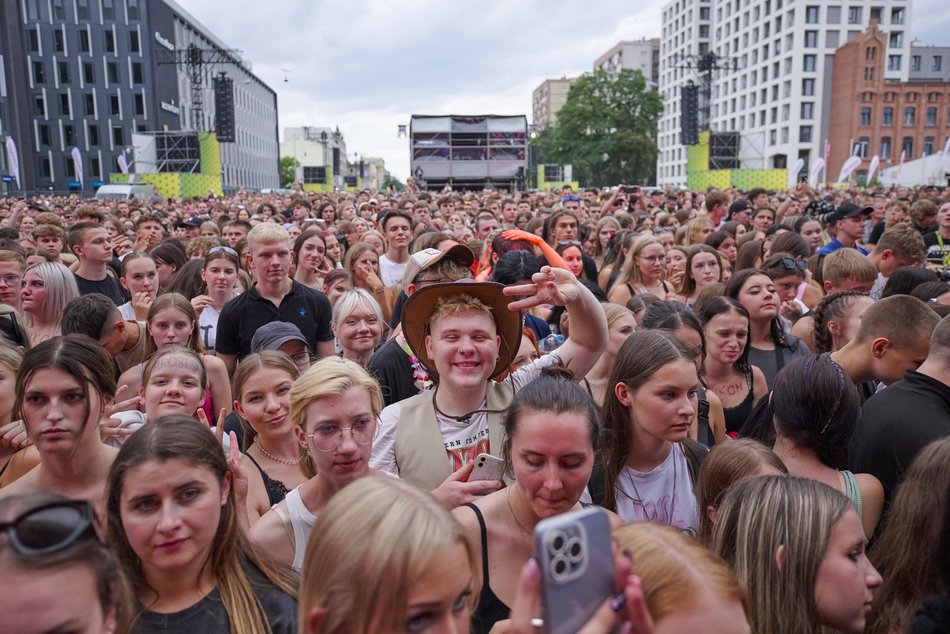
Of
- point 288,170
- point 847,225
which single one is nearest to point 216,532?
point 847,225

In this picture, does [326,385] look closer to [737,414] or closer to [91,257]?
[737,414]

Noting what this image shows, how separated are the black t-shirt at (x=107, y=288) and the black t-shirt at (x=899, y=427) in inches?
229

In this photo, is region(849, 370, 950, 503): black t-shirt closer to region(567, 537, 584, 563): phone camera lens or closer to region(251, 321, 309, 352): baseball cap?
region(567, 537, 584, 563): phone camera lens

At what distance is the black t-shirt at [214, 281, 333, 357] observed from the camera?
4871mm

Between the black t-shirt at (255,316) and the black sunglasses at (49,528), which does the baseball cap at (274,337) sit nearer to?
the black t-shirt at (255,316)

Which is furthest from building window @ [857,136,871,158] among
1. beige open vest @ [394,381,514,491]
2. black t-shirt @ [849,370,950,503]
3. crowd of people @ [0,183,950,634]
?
beige open vest @ [394,381,514,491]

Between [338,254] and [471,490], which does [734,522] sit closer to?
[471,490]

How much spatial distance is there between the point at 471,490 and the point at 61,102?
72.4m

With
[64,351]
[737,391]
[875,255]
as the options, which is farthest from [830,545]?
[875,255]

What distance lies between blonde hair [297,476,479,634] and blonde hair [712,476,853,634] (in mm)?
893

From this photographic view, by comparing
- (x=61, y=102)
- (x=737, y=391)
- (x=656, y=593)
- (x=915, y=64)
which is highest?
(x=915, y=64)

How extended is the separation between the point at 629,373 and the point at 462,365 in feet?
2.59

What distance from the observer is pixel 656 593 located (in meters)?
1.39

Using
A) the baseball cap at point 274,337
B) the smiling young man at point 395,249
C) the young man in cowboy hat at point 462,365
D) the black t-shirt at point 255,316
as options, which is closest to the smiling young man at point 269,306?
the black t-shirt at point 255,316
